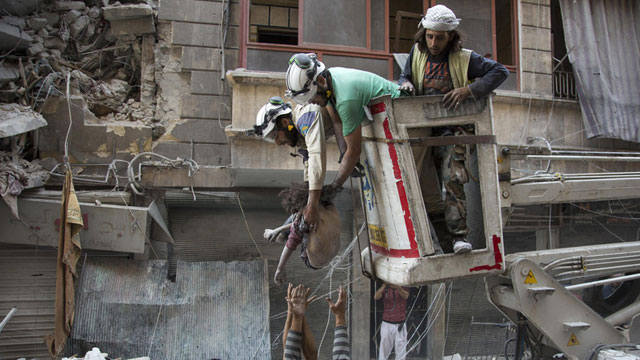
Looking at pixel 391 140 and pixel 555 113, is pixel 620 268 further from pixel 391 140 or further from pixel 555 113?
pixel 555 113

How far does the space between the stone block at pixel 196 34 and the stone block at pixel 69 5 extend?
181cm

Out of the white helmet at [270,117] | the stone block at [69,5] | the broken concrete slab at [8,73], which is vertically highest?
the stone block at [69,5]

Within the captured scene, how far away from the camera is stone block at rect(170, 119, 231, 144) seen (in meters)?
7.66

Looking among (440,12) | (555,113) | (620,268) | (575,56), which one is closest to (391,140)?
(440,12)

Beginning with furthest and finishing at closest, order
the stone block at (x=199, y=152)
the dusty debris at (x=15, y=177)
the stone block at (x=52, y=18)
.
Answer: the stone block at (x=52, y=18) → the stone block at (x=199, y=152) → the dusty debris at (x=15, y=177)

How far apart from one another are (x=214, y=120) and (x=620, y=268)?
6.11 metres

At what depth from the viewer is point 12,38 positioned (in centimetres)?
711

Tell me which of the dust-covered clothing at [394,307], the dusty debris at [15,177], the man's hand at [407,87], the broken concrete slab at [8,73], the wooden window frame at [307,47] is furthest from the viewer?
the wooden window frame at [307,47]

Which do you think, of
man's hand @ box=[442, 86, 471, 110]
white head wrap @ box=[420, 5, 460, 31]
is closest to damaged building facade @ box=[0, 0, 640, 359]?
man's hand @ box=[442, 86, 471, 110]

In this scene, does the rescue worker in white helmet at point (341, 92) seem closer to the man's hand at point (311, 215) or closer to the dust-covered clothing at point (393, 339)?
the man's hand at point (311, 215)

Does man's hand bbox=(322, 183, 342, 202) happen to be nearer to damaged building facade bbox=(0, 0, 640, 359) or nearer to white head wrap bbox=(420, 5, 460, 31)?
white head wrap bbox=(420, 5, 460, 31)

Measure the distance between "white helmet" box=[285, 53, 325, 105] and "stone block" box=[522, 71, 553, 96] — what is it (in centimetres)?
628

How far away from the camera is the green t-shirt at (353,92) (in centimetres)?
308

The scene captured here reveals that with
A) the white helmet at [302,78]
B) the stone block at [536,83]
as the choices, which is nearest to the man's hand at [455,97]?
the white helmet at [302,78]
